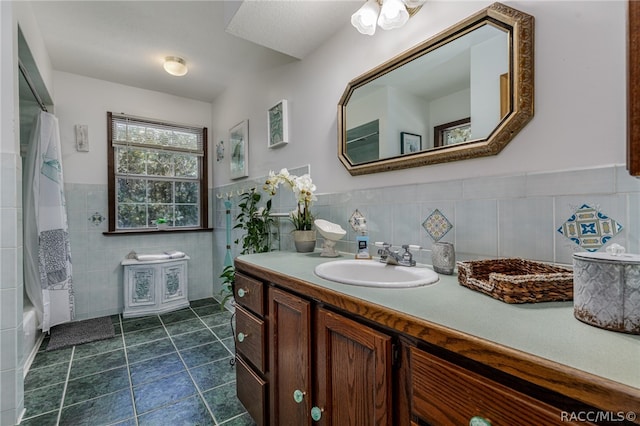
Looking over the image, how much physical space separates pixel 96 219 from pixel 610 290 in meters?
3.83

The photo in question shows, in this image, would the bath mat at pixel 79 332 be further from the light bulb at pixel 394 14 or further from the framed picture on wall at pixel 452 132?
the light bulb at pixel 394 14

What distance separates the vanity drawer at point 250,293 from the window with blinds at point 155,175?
7.81 feet

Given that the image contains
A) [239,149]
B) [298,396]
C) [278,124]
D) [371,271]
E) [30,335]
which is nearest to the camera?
[298,396]

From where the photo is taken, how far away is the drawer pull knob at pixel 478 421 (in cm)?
51

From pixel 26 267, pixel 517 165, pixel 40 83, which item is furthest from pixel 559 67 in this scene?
pixel 26 267

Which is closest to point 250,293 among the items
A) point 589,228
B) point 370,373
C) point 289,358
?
point 289,358

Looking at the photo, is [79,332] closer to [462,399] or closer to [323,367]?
[323,367]

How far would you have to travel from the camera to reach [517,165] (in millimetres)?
1001

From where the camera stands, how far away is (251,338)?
1.36 meters

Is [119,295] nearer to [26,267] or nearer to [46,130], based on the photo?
[26,267]

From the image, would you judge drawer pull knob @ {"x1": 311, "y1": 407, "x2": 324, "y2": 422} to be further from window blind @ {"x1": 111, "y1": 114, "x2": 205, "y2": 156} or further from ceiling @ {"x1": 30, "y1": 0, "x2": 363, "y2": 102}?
window blind @ {"x1": 111, "y1": 114, "x2": 205, "y2": 156}

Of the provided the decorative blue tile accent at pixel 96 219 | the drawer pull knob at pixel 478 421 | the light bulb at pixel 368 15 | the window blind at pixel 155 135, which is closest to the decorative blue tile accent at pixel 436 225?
the drawer pull knob at pixel 478 421

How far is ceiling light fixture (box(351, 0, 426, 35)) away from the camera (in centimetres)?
126

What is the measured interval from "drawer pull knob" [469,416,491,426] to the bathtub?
276 cm
